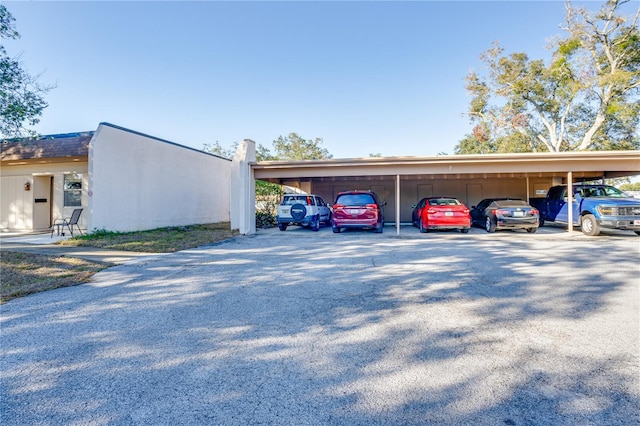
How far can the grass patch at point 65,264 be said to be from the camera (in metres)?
5.49

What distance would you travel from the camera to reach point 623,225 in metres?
10.9

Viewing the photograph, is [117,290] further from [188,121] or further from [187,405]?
[188,121]

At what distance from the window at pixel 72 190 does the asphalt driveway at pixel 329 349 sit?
10124mm

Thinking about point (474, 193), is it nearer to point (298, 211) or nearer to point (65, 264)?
point (298, 211)

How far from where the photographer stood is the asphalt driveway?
7.35ft

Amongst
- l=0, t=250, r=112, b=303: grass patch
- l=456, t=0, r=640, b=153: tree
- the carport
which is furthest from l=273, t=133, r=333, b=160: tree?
l=0, t=250, r=112, b=303: grass patch

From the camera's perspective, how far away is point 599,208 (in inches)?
443

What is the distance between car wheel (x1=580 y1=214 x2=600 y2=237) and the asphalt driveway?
21.6ft

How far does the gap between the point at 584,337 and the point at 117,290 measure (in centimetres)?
643

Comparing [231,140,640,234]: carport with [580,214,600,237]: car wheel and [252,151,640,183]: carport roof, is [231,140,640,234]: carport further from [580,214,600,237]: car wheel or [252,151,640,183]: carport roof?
[580,214,600,237]: car wheel

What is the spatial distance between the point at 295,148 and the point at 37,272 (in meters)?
38.7

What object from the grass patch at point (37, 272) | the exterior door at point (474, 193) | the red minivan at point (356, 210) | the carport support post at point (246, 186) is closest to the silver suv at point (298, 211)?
the carport support post at point (246, 186)

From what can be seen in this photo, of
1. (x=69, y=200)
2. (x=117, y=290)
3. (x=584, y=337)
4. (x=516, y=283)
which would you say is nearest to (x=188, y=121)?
(x=69, y=200)

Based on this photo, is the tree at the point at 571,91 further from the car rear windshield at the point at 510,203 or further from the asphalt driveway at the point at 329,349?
the asphalt driveway at the point at 329,349
